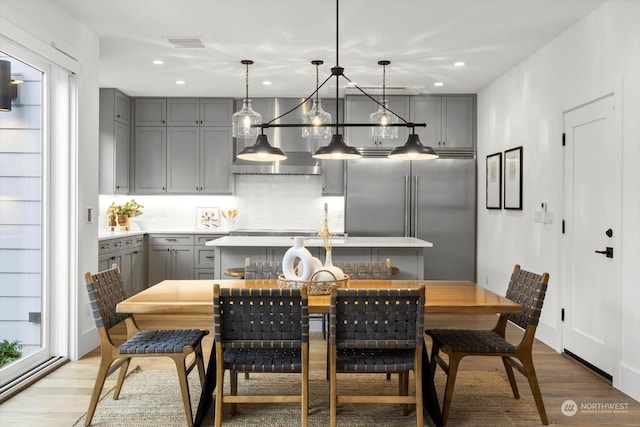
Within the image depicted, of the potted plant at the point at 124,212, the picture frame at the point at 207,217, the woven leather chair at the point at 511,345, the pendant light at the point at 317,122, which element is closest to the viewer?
the woven leather chair at the point at 511,345

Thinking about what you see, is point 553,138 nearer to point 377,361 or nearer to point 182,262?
point 377,361

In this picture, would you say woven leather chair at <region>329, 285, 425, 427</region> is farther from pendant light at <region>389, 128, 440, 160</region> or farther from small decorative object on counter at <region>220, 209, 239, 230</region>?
small decorative object on counter at <region>220, 209, 239, 230</region>

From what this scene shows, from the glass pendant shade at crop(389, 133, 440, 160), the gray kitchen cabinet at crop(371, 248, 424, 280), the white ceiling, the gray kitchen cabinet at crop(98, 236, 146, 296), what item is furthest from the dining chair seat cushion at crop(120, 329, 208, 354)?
the gray kitchen cabinet at crop(98, 236, 146, 296)

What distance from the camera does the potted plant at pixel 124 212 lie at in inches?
266

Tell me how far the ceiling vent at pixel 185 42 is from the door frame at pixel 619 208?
10.5 feet

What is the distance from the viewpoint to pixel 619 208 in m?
3.54

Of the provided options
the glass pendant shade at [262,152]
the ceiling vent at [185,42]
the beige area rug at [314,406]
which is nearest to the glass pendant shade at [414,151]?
the glass pendant shade at [262,152]

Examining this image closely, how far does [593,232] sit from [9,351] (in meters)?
4.20

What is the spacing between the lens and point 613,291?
3.64m

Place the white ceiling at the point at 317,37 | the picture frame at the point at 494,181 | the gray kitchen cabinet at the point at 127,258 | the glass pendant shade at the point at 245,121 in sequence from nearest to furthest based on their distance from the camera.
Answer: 1. the glass pendant shade at the point at 245,121
2. the white ceiling at the point at 317,37
3. the gray kitchen cabinet at the point at 127,258
4. the picture frame at the point at 494,181

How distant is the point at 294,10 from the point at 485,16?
58.0 inches

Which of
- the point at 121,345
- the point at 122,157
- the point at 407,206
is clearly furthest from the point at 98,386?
the point at 407,206

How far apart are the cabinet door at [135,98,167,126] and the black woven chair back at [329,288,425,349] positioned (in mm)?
5269

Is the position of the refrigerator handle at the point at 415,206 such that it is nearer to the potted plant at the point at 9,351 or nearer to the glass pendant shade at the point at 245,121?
the glass pendant shade at the point at 245,121
